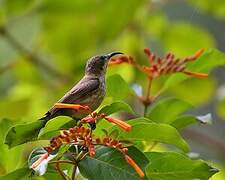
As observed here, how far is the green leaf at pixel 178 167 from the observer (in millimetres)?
1102

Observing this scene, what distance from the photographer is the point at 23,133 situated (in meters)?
1.10

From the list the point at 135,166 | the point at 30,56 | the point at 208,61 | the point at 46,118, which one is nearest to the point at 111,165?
the point at 135,166

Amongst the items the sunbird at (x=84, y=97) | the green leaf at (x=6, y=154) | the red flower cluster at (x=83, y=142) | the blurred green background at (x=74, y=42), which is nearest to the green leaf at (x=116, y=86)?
the sunbird at (x=84, y=97)

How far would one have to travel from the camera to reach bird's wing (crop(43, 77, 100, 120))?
4.03 ft

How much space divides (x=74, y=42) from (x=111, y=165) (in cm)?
189

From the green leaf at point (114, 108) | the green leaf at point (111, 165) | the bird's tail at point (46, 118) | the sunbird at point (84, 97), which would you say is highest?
the green leaf at point (114, 108)

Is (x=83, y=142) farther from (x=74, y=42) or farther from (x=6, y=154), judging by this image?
(x=74, y=42)

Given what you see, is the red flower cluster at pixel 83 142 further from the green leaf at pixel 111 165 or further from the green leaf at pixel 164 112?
the green leaf at pixel 164 112

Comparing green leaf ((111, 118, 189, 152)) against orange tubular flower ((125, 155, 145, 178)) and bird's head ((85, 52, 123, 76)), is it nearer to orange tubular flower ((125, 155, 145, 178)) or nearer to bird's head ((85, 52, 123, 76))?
orange tubular flower ((125, 155, 145, 178))

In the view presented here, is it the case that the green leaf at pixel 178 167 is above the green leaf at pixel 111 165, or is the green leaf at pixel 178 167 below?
below

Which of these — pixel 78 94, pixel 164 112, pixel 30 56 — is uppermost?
pixel 78 94

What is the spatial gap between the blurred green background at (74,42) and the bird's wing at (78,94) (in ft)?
3.84

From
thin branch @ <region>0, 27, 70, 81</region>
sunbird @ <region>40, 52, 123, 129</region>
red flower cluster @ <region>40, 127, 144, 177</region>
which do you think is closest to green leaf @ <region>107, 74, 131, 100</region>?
sunbird @ <region>40, 52, 123, 129</region>

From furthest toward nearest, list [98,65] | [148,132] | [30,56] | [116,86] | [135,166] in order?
[30,56] < [98,65] < [116,86] < [148,132] < [135,166]
